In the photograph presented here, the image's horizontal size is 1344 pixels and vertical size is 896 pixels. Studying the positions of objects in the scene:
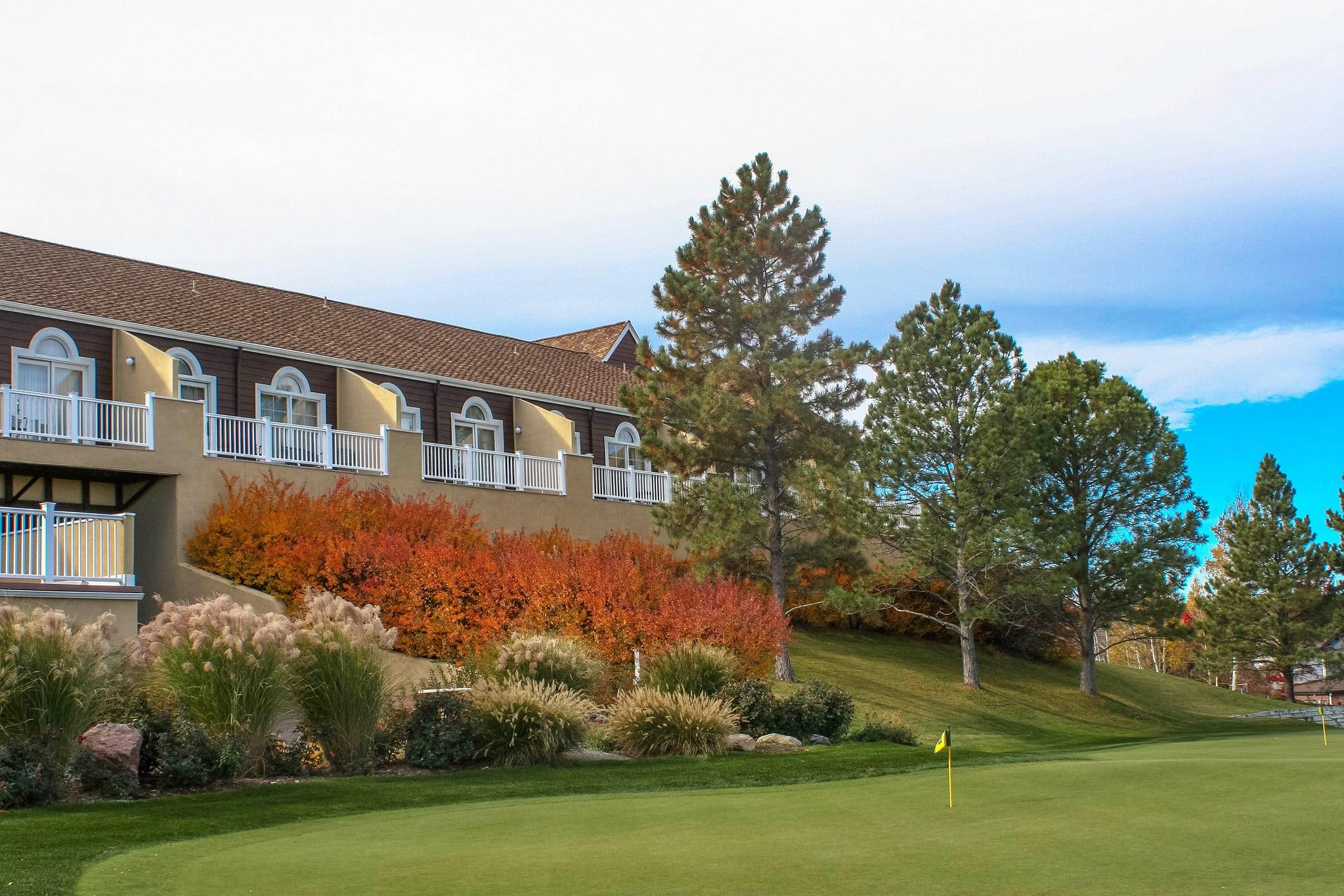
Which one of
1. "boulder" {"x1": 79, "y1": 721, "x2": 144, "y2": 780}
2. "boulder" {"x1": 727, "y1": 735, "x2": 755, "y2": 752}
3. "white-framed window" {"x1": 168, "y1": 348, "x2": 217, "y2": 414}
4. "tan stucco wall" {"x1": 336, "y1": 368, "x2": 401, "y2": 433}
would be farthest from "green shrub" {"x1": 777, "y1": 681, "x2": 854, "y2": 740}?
"white-framed window" {"x1": 168, "y1": 348, "x2": 217, "y2": 414}

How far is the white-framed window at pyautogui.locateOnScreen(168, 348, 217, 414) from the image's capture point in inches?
973

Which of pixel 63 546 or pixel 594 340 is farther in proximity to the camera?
pixel 594 340

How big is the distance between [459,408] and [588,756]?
17.3 meters

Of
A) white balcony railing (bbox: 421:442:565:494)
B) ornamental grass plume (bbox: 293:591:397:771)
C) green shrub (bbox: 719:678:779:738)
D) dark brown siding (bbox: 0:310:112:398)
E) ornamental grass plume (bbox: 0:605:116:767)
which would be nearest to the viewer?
ornamental grass plume (bbox: 0:605:116:767)

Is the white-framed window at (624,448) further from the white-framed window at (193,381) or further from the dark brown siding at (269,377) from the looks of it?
the white-framed window at (193,381)

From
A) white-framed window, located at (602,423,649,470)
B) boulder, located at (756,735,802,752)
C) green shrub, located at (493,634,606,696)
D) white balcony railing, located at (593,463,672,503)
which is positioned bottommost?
boulder, located at (756,735,802,752)

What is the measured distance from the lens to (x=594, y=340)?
132 ft

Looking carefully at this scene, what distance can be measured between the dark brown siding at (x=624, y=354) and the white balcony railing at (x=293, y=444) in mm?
15228

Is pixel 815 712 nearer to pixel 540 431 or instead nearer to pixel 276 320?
pixel 540 431

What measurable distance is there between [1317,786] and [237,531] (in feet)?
53.1

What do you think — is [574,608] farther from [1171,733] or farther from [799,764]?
[1171,733]

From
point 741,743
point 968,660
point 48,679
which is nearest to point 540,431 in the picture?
point 968,660

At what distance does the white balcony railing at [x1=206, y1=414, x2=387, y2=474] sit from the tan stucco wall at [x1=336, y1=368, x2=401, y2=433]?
2.64 meters

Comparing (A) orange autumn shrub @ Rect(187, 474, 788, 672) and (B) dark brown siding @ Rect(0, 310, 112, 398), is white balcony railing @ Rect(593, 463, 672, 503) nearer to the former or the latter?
(A) orange autumn shrub @ Rect(187, 474, 788, 672)
